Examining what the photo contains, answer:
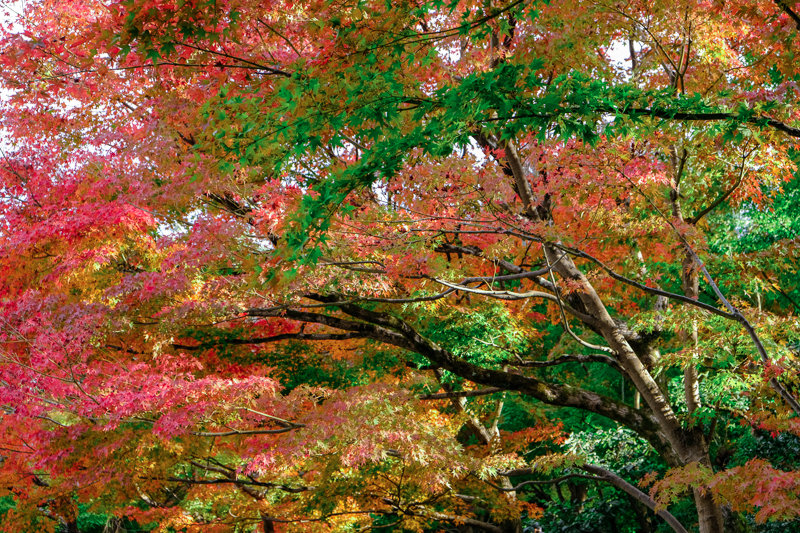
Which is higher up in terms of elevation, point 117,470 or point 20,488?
point 20,488

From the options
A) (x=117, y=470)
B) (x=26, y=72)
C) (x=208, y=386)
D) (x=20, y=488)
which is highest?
(x=26, y=72)

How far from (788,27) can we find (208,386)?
595 centimetres

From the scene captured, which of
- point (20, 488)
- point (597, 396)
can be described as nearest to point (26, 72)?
point (597, 396)

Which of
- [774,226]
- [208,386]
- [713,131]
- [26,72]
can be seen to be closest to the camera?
[713,131]

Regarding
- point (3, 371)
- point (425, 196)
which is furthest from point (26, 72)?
point (425, 196)

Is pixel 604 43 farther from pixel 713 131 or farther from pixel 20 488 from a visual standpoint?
pixel 20 488

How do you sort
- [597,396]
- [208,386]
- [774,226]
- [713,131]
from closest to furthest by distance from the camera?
[713,131]
[208,386]
[597,396]
[774,226]

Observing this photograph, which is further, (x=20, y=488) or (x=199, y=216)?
(x=20, y=488)

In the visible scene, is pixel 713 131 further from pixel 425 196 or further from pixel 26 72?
pixel 26 72

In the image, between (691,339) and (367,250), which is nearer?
(367,250)

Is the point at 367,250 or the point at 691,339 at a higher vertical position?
the point at 367,250

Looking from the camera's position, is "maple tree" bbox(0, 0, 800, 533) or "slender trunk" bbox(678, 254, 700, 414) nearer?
"maple tree" bbox(0, 0, 800, 533)

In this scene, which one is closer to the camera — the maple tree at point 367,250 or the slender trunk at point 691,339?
the maple tree at point 367,250

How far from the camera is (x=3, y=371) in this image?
678cm
